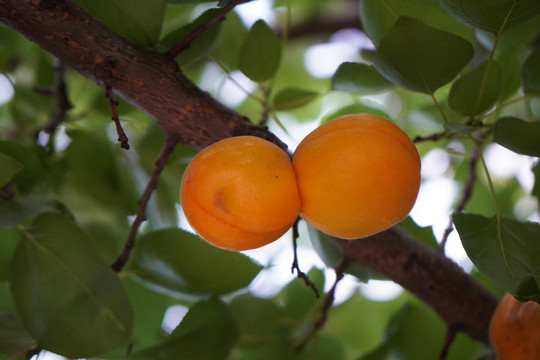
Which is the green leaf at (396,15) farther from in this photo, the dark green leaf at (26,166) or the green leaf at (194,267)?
the dark green leaf at (26,166)

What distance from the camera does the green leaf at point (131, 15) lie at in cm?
72

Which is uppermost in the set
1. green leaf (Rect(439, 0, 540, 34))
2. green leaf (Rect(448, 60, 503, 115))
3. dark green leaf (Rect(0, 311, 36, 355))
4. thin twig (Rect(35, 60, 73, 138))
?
green leaf (Rect(439, 0, 540, 34))

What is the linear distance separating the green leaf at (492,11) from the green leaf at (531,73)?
0.19ft

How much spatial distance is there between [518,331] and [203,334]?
1.39 feet

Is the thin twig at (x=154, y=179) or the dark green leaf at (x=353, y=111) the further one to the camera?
the dark green leaf at (x=353, y=111)

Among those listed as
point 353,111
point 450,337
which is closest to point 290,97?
point 353,111

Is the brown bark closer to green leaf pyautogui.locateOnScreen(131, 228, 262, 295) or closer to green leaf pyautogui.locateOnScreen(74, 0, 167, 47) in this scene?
green leaf pyautogui.locateOnScreen(74, 0, 167, 47)

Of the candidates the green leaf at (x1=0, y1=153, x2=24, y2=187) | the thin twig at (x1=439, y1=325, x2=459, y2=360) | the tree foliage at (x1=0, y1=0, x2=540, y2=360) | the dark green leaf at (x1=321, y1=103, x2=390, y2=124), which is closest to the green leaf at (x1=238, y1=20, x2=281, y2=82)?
the tree foliage at (x1=0, y1=0, x2=540, y2=360)

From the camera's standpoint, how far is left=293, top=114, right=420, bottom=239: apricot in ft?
1.85

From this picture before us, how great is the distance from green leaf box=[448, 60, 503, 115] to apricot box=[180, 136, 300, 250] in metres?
0.30

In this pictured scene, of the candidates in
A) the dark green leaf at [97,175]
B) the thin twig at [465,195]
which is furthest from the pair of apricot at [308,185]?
the dark green leaf at [97,175]

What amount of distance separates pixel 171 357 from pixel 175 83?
0.37 m

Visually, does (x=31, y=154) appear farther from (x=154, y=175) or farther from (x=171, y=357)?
(x=171, y=357)

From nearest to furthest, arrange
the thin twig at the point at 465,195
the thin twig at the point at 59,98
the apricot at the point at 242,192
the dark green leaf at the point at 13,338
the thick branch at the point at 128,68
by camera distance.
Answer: the apricot at the point at 242,192 → the thick branch at the point at 128,68 → the dark green leaf at the point at 13,338 → the thin twig at the point at 465,195 → the thin twig at the point at 59,98
